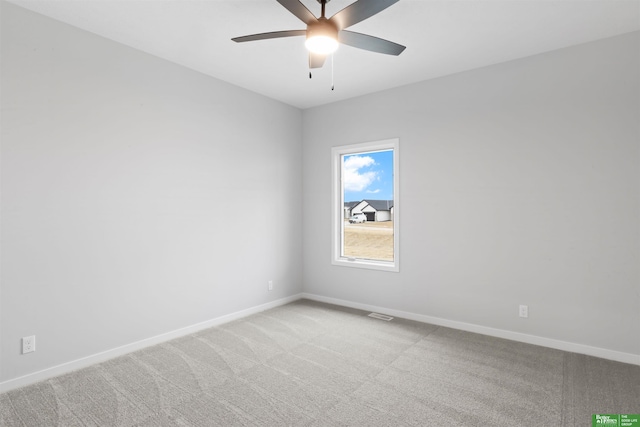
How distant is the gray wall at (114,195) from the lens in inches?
98.2

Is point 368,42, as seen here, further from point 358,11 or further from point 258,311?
point 258,311

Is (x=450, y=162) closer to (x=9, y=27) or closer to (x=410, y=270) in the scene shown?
(x=410, y=270)

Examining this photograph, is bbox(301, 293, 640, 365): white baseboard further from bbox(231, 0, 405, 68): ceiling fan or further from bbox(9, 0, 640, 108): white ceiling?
bbox(231, 0, 405, 68): ceiling fan

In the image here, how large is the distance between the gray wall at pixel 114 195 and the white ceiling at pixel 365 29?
0.29 m

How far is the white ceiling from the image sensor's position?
249cm

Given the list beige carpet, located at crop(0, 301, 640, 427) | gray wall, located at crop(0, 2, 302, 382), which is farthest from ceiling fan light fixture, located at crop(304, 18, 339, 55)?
beige carpet, located at crop(0, 301, 640, 427)

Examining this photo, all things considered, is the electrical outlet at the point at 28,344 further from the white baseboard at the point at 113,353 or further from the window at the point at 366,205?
the window at the point at 366,205

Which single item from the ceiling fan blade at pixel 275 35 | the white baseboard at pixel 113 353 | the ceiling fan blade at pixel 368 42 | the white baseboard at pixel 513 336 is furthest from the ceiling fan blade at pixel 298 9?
the white baseboard at pixel 513 336

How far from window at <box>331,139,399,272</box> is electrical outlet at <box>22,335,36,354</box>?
10.6 ft

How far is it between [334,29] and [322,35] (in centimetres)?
9

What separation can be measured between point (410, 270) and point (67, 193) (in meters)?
3.53

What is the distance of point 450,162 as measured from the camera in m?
3.75

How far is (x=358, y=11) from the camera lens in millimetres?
1989

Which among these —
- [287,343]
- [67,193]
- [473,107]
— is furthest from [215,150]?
[473,107]
